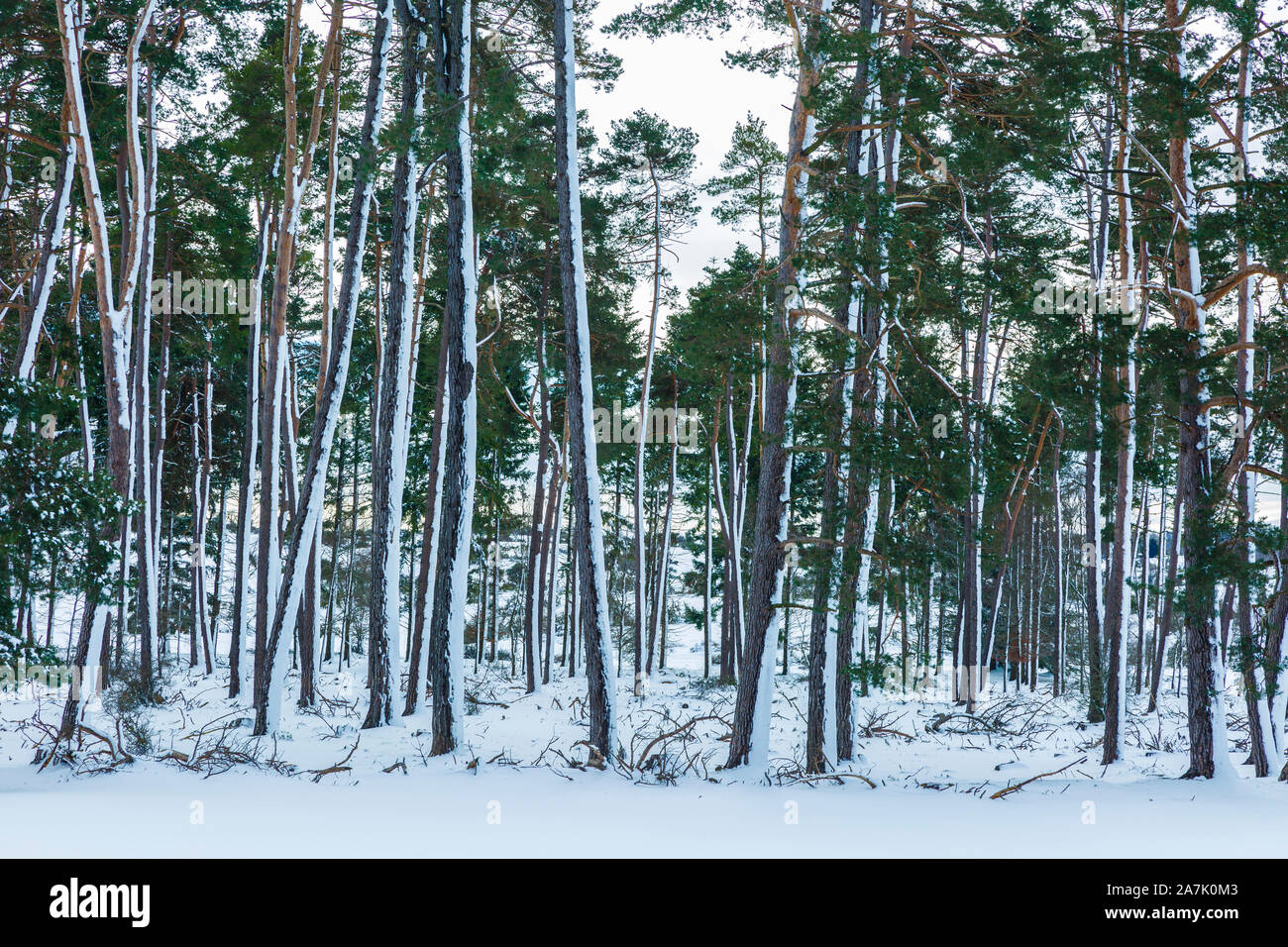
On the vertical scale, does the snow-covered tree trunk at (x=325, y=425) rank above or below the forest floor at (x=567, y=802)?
above

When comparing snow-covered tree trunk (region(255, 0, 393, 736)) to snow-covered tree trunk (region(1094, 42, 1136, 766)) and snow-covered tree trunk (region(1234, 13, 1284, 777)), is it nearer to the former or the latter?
snow-covered tree trunk (region(1094, 42, 1136, 766))

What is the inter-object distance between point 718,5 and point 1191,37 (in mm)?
4844

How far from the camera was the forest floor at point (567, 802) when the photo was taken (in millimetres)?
5320

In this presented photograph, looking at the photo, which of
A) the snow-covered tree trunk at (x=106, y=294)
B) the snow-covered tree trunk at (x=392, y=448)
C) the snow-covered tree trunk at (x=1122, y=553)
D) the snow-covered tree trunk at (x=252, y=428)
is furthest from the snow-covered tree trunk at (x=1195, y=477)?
the snow-covered tree trunk at (x=252, y=428)

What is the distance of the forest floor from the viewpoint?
532 centimetres

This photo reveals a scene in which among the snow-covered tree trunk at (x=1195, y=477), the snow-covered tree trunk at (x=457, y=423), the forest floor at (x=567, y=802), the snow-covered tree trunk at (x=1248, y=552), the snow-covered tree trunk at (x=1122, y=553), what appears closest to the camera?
the forest floor at (x=567, y=802)

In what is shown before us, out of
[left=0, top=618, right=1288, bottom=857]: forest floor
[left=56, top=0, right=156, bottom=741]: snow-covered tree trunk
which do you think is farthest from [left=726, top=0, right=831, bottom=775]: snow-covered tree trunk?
[left=56, top=0, right=156, bottom=741]: snow-covered tree trunk

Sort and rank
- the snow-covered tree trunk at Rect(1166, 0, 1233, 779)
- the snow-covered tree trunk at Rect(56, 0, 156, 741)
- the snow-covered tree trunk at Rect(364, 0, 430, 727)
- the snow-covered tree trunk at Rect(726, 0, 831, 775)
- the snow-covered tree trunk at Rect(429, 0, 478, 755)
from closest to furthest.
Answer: the snow-covered tree trunk at Rect(1166, 0, 1233, 779)
the snow-covered tree trunk at Rect(726, 0, 831, 775)
the snow-covered tree trunk at Rect(429, 0, 478, 755)
the snow-covered tree trunk at Rect(56, 0, 156, 741)
the snow-covered tree trunk at Rect(364, 0, 430, 727)

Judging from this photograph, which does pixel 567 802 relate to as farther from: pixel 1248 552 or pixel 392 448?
pixel 1248 552

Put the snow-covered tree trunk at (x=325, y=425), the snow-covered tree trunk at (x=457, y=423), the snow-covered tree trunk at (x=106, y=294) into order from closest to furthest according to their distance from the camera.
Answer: the snow-covered tree trunk at (x=457, y=423) < the snow-covered tree trunk at (x=106, y=294) < the snow-covered tree trunk at (x=325, y=425)

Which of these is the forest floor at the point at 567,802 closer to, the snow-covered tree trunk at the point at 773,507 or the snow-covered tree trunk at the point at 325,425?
the snow-covered tree trunk at the point at 773,507

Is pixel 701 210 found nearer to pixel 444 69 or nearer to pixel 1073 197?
pixel 1073 197

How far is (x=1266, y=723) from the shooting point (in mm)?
8703

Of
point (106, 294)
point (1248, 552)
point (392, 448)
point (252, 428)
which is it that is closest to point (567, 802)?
point (392, 448)
